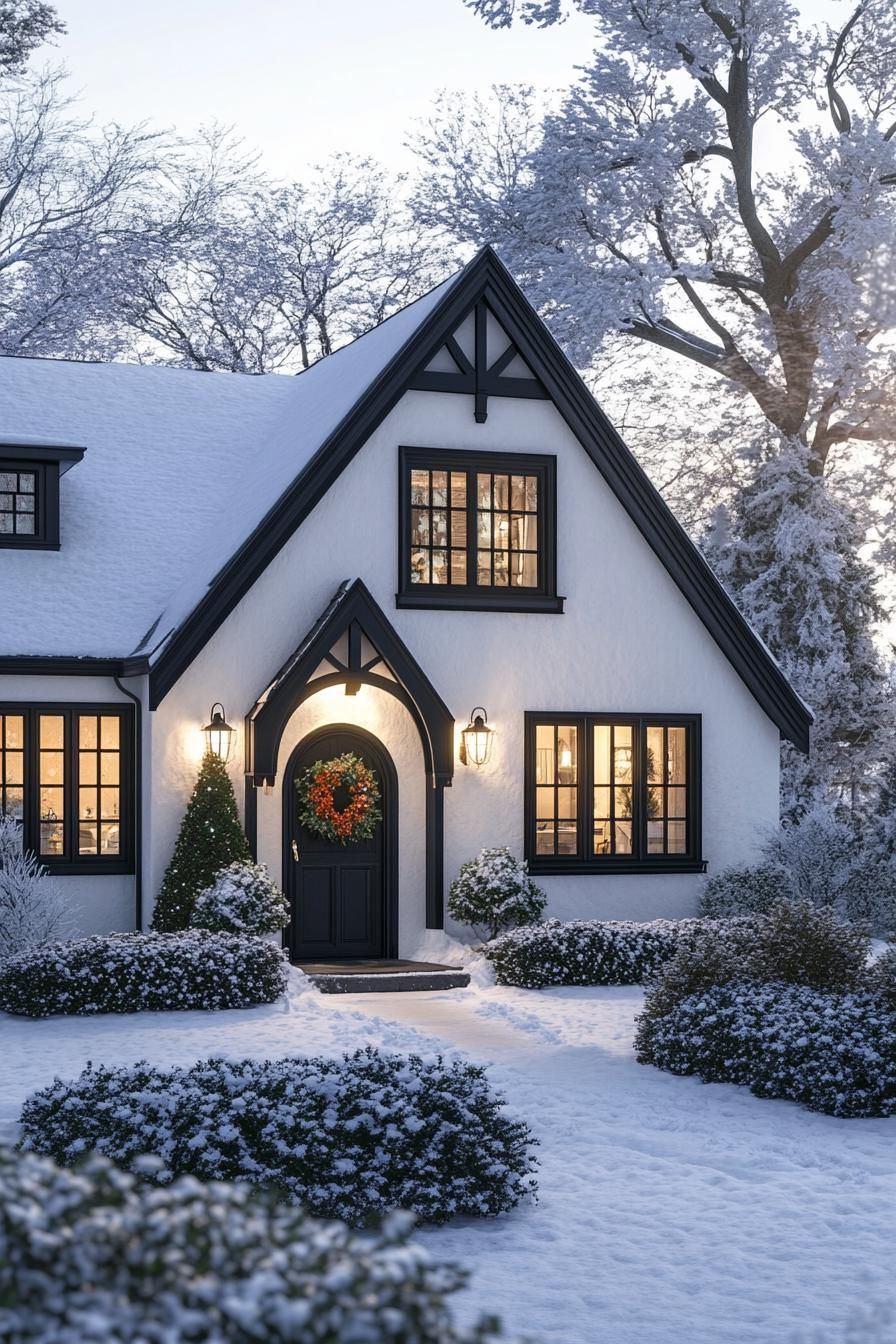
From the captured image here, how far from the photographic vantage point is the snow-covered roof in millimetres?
17812

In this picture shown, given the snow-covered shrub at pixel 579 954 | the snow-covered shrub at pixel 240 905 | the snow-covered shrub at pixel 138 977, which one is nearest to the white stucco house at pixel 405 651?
the snow-covered shrub at pixel 240 905

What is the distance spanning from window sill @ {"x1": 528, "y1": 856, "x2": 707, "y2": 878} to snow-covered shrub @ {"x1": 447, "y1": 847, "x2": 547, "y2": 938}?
31.5 inches

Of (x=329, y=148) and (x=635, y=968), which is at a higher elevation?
(x=329, y=148)

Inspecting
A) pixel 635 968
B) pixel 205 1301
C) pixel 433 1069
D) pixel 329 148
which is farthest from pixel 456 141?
pixel 205 1301

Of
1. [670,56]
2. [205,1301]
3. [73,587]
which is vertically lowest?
[205,1301]

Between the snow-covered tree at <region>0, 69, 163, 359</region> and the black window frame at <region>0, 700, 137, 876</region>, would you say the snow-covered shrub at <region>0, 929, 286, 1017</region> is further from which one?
the snow-covered tree at <region>0, 69, 163, 359</region>

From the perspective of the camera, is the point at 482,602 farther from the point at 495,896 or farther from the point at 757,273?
the point at 757,273

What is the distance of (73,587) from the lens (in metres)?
18.3

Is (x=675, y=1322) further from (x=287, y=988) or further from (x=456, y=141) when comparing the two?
(x=456, y=141)

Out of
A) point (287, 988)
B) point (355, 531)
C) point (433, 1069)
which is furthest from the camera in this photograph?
point (355, 531)

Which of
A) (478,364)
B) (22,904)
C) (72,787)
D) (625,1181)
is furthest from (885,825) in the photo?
(625,1181)

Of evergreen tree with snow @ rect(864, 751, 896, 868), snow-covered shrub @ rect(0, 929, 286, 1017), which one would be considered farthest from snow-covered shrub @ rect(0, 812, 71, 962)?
evergreen tree with snow @ rect(864, 751, 896, 868)

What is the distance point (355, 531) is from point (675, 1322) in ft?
40.5

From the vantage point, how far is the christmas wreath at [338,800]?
17.3m
